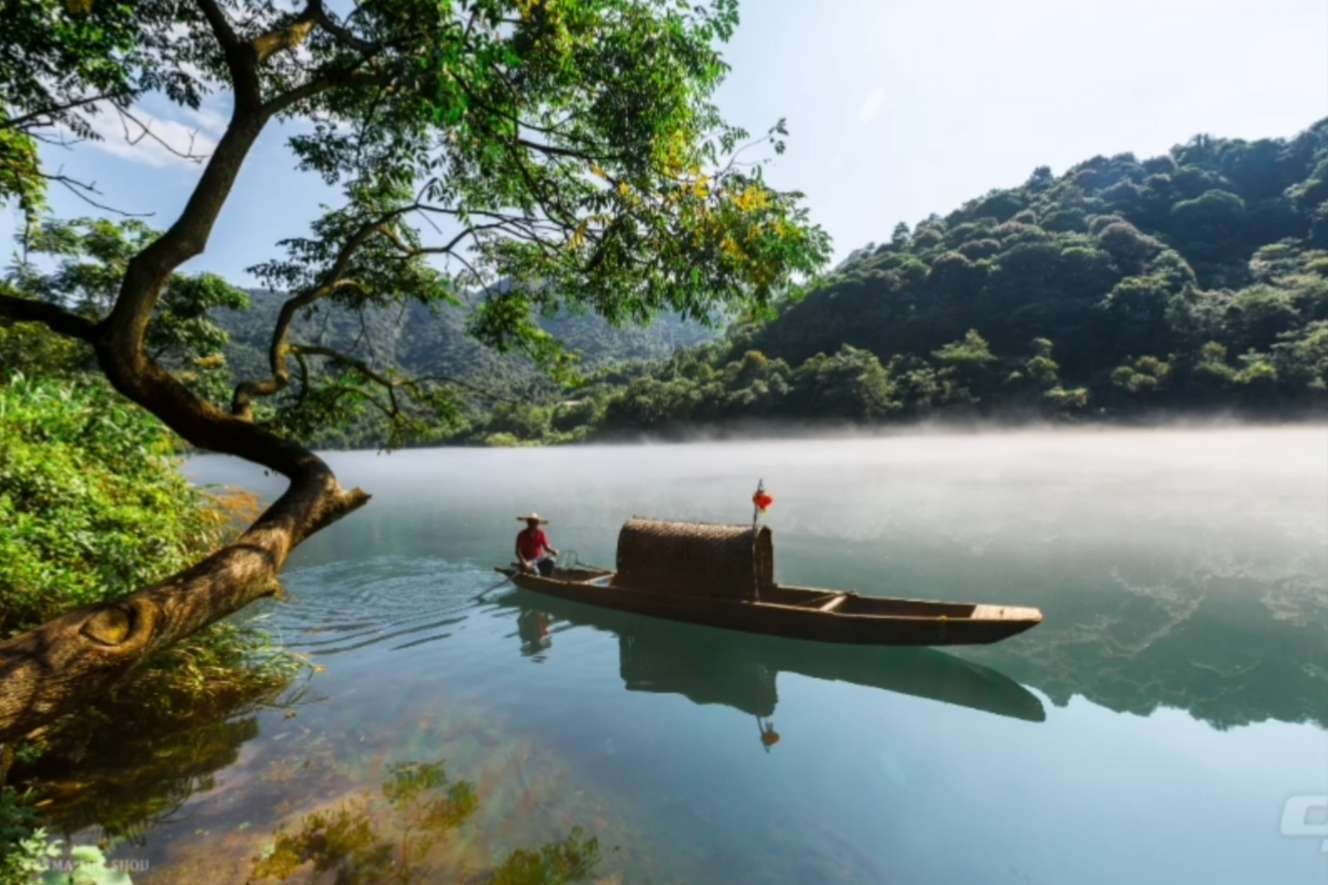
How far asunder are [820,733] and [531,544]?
937 cm

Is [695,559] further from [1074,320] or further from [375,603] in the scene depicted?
[1074,320]

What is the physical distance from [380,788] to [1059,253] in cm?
8524

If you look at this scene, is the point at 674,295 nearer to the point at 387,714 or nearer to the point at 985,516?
the point at 387,714

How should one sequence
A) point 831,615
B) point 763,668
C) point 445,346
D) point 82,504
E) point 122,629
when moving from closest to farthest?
point 122,629, point 82,504, point 831,615, point 763,668, point 445,346

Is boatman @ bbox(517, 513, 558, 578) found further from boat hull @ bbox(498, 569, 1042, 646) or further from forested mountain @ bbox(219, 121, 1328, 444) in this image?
forested mountain @ bbox(219, 121, 1328, 444)

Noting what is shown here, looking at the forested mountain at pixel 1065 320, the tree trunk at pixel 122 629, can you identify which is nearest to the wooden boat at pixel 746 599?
the tree trunk at pixel 122 629

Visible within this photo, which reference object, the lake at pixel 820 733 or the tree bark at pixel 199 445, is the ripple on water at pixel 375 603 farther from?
the tree bark at pixel 199 445

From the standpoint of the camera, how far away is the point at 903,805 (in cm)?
756

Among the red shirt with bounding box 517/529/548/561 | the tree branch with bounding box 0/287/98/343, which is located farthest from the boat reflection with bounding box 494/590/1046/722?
the tree branch with bounding box 0/287/98/343

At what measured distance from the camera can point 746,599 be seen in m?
12.8

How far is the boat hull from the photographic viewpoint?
1084 cm

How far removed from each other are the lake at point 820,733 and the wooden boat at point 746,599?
2.56 feet

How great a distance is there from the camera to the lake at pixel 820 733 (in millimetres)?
6605

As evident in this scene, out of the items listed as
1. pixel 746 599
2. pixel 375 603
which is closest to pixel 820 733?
pixel 746 599
